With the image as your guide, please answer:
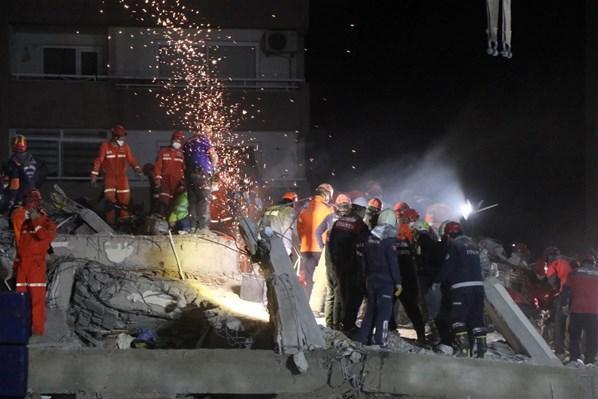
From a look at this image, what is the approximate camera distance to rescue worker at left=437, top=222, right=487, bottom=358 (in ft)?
42.0

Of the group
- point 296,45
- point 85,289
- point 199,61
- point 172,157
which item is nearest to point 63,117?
point 199,61

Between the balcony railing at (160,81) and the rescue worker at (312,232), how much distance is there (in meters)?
10.2

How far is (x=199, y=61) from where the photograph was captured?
24344mm

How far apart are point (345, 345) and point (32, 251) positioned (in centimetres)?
423

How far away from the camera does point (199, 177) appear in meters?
15.4

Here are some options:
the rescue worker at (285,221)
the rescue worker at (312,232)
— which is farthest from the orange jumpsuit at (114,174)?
the rescue worker at (312,232)

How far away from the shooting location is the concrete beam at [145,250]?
15406mm

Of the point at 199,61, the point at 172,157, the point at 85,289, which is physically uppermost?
the point at 199,61

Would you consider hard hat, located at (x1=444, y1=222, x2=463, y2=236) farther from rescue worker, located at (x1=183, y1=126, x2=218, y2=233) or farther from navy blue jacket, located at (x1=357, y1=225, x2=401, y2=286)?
rescue worker, located at (x1=183, y1=126, x2=218, y2=233)

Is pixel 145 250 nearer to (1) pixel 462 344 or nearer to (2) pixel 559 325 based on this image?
(1) pixel 462 344

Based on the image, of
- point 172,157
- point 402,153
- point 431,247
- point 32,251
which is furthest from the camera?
point 402,153

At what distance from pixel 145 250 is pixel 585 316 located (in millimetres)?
6944

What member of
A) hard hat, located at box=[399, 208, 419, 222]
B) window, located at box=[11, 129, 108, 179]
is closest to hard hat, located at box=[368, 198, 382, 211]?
hard hat, located at box=[399, 208, 419, 222]

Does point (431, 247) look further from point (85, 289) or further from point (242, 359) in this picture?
point (85, 289)
